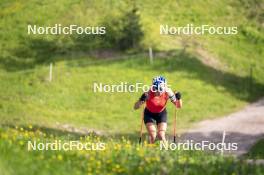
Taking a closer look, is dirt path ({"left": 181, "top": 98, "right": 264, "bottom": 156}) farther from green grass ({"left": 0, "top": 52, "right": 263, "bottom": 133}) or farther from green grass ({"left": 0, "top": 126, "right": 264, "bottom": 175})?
green grass ({"left": 0, "top": 126, "right": 264, "bottom": 175})

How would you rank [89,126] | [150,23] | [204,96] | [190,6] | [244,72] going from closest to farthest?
[89,126]
[204,96]
[244,72]
[150,23]
[190,6]

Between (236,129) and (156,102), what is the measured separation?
13958 mm

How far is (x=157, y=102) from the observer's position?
17.1 metres

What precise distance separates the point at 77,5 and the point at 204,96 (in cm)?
1444

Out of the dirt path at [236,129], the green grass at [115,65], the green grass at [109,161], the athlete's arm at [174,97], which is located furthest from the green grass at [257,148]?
the green grass at [109,161]

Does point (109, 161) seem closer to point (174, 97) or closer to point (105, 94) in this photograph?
point (174, 97)

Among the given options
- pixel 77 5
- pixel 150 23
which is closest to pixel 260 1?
pixel 150 23

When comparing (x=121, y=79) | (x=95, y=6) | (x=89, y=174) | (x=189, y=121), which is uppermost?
(x=95, y=6)

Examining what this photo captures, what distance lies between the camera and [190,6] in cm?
4822

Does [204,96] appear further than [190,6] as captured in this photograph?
No

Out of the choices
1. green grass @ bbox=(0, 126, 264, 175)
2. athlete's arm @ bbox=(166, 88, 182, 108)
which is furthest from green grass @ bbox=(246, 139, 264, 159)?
green grass @ bbox=(0, 126, 264, 175)

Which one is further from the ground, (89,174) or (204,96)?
(204,96)

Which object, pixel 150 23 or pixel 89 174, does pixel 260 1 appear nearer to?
pixel 150 23

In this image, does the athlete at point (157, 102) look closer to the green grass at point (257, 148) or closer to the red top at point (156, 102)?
the red top at point (156, 102)
